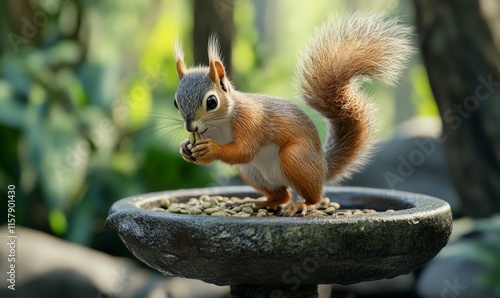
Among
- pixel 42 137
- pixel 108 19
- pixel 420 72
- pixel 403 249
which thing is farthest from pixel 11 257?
Result: pixel 108 19

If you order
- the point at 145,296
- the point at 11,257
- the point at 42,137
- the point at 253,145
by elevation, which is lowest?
the point at 145,296

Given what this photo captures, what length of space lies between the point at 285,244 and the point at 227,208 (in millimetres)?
403

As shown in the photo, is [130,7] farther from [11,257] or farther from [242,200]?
[242,200]

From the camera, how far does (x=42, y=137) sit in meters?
4.07

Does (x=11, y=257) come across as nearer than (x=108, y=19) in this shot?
Yes

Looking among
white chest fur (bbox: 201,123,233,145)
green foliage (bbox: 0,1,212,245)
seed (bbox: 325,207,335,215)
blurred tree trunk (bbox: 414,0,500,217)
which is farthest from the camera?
green foliage (bbox: 0,1,212,245)

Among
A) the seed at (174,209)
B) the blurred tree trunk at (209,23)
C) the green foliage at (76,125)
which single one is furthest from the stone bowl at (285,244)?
the blurred tree trunk at (209,23)

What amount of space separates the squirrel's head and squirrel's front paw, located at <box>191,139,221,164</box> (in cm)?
3

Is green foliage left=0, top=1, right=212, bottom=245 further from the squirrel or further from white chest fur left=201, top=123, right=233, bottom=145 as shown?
white chest fur left=201, top=123, right=233, bottom=145

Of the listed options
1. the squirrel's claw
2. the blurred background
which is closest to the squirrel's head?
the squirrel's claw

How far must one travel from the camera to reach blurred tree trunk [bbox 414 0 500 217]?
10.7ft

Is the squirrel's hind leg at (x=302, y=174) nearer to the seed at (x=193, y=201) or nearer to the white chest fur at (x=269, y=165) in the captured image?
the white chest fur at (x=269, y=165)

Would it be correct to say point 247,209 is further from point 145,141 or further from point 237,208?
point 145,141

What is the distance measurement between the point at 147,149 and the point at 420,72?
10.1 ft
